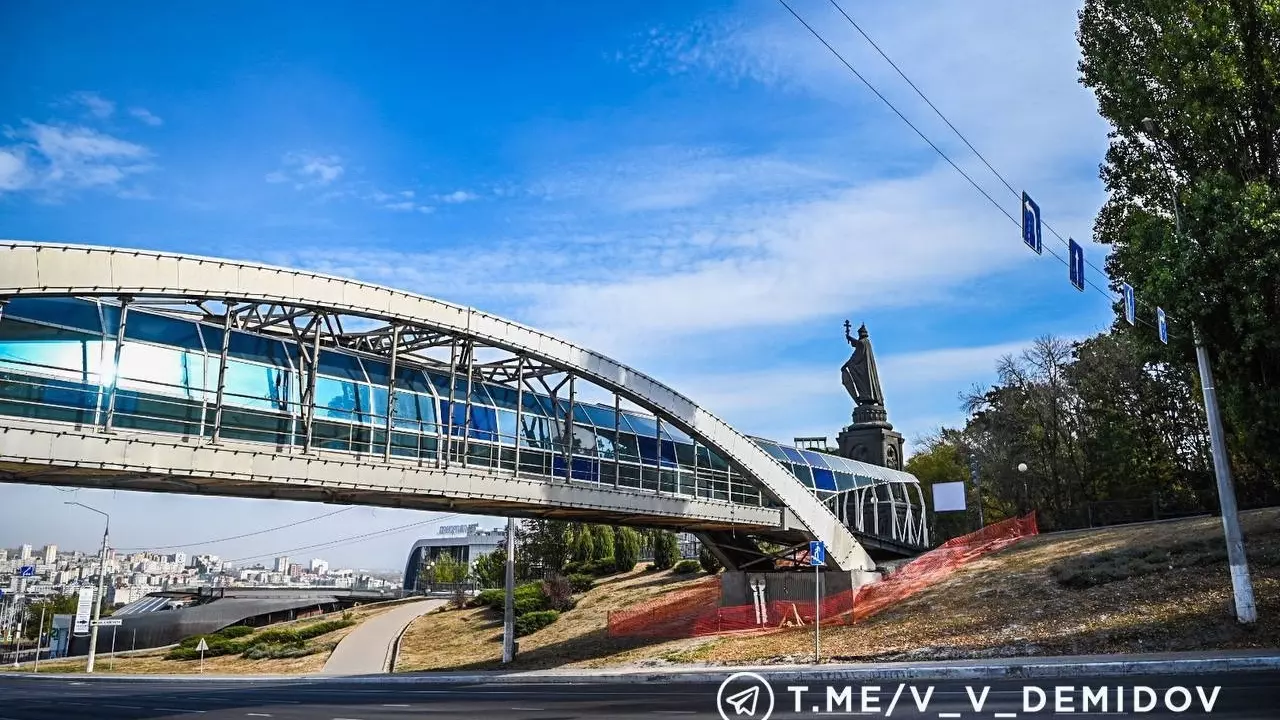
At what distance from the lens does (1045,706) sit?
13562mm

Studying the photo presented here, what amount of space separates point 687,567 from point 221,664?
2718cm

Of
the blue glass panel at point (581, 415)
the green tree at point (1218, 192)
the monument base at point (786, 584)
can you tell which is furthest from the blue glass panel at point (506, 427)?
the green tree at point (1218, 192)

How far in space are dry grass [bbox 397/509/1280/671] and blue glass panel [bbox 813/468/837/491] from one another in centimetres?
913

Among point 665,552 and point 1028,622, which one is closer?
point 1028,622

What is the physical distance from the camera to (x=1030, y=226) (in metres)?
17.7

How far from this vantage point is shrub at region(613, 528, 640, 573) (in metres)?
63.9

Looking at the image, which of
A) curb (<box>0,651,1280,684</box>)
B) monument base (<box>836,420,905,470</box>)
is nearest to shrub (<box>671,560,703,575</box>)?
monument base (<box>836,420,905,470</box>)

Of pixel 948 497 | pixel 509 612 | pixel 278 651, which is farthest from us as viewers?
pixel 948 497

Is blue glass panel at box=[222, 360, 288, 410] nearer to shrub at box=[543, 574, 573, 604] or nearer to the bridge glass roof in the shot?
the bridge glass roof

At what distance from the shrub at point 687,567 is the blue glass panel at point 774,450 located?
15050 mm

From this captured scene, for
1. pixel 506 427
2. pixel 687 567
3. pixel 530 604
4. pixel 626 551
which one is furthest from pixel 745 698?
pixel 626 551

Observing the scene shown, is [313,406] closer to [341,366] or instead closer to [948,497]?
[341,366]

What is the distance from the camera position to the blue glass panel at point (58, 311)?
18.0 m

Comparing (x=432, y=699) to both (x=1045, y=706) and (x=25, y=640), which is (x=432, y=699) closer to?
(x=1045, y=706)
